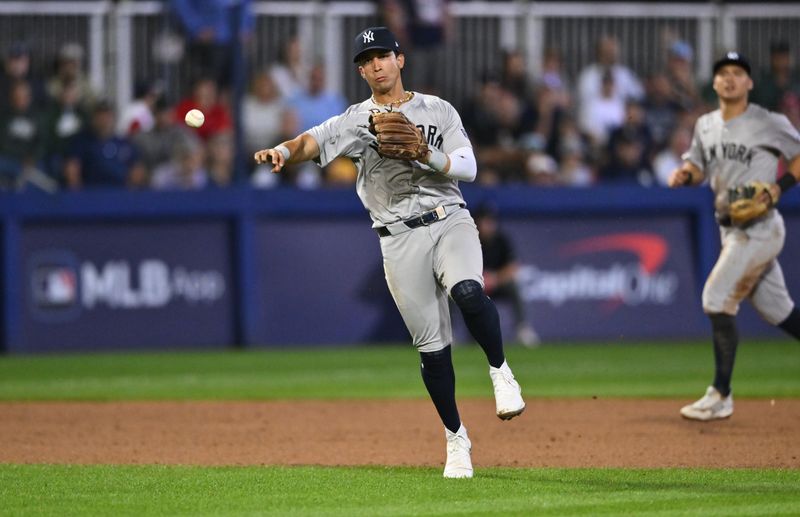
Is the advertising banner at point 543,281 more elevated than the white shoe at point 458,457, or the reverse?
the white shoe at point 458,457

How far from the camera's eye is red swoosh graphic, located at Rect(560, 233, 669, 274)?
17.5m

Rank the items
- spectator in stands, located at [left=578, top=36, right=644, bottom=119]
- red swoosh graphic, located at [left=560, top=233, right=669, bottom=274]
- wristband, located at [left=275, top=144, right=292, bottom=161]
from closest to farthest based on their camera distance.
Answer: wristband, located at [left=275, top=144, right=292, bottom=161]
red swoosh graphic, located at [left=560, top=233, right=669, bottom=274]
spectator in stands, located at [left=578, top=36, right=644, bottom=119]

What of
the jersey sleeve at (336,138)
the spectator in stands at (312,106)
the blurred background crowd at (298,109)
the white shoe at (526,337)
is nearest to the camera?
the jersey sleeve at (336,138)

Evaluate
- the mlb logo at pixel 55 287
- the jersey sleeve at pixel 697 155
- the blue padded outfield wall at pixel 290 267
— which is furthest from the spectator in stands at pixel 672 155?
the jersey sleeve at pixel 697 155

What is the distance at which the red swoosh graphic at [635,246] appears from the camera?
17.5 meters

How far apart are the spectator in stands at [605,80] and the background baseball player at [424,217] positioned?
11406 mm

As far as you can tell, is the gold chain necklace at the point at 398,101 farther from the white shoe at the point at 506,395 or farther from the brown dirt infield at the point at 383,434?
the brown dirt infield at the point at 383,434

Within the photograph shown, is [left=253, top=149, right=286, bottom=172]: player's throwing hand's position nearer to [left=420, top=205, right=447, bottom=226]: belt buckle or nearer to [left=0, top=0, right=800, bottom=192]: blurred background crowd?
[left=420, top=205, right=447, bottom=226]: belt buckle

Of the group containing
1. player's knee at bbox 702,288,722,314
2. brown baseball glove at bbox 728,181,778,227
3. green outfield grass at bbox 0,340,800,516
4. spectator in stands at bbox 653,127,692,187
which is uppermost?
brown baseball glove at bbox 728,181,778,227

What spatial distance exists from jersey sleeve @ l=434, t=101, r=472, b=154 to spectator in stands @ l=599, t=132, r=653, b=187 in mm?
10978

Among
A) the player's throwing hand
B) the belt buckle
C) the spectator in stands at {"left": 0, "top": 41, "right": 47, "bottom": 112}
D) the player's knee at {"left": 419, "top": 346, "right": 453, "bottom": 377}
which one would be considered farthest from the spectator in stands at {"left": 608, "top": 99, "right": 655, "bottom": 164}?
the player's throwing hand

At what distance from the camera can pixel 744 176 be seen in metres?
9.54

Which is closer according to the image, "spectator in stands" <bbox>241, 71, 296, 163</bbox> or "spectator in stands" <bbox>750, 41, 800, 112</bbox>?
"spectator in stands" <bbox>241, 71, 296, 163</bbox>

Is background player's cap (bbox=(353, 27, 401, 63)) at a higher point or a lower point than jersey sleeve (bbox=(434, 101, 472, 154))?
higher
